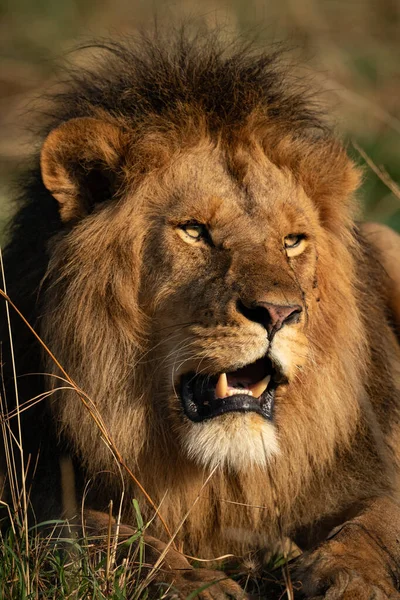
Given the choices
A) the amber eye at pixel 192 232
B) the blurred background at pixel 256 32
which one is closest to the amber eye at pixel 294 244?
the amber eye at pixel 192 232

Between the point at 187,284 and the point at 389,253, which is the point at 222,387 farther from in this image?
the point at 389,253

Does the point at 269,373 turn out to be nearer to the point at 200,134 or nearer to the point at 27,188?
the point at 200,134

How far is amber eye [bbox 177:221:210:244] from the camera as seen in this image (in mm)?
4035

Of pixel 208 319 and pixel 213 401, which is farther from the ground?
pixel 208 319

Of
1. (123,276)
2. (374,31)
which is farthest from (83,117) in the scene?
(374,31)

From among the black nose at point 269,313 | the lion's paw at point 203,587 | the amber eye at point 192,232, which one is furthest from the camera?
the amber eye at point 192,232

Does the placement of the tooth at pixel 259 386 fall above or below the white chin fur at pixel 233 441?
above

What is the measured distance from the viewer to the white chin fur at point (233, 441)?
147 inches

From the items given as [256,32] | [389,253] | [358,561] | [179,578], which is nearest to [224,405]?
[179,578]

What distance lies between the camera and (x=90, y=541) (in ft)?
13.2

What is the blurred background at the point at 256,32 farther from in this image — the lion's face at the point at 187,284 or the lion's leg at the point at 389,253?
the lion's face at the point at 187,284

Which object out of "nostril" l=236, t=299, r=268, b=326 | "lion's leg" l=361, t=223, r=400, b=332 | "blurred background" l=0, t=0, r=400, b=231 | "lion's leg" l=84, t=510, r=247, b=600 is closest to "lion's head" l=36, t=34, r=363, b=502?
"nostril" l=236, t=299, r=268, b=326

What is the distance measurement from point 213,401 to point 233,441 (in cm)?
17

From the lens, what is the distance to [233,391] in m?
3.81
